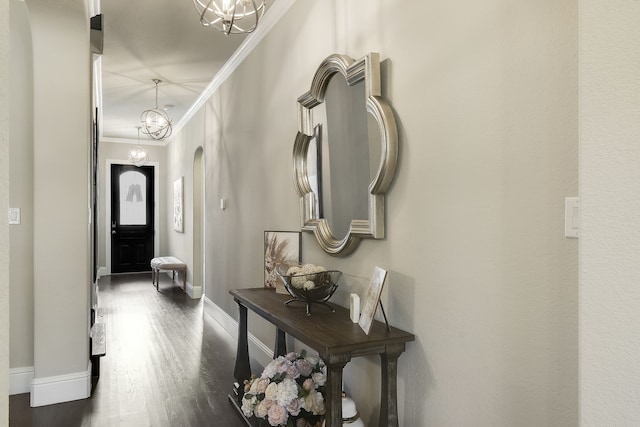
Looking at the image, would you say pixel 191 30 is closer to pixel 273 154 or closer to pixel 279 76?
pixel 279 76

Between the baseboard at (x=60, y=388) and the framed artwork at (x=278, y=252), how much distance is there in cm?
143

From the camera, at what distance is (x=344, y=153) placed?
2324 millimetres

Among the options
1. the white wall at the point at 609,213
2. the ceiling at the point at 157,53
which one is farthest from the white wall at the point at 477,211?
the ceiling at the point at 157,53

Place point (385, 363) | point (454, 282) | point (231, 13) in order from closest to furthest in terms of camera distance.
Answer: point (454, 282)
point (385, 363)
point (231, 13)

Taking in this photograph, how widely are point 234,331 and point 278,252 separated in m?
1.52

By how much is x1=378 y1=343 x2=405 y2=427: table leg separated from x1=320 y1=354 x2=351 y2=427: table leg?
193 mm

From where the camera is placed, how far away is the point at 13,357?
301 centimetres

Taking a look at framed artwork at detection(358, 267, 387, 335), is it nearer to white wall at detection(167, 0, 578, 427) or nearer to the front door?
white wall at detection(167, 0, 578, 427)

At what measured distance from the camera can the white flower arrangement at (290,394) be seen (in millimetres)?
2078

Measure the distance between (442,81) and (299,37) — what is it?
1555 millimetres

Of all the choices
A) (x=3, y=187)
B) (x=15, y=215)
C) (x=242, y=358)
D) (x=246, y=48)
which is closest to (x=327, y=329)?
(x=242, y=358)

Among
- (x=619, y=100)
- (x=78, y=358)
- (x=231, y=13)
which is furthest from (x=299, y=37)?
(x=78, y=358)

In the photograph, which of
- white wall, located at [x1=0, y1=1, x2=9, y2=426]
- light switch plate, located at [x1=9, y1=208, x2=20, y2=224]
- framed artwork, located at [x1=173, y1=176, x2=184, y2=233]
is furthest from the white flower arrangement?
framed artwork, located at [x1=173, y1=176, x2=184, y2=233]

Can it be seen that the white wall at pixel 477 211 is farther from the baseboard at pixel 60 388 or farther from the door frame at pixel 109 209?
the door frame at pixel 109 209
